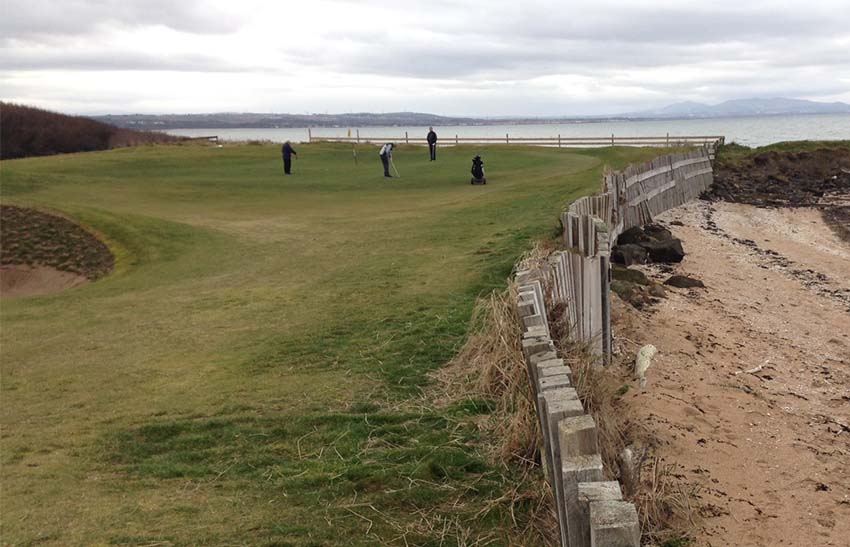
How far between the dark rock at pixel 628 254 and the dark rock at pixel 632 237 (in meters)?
0.89

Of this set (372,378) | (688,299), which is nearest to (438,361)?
(372,378)

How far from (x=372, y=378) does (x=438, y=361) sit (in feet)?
2.20

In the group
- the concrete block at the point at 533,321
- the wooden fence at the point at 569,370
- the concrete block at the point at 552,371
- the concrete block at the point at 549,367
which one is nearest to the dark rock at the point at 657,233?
the wooden fence at the point at 569,370

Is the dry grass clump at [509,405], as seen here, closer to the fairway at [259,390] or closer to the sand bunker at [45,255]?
the fairway at [259,390]

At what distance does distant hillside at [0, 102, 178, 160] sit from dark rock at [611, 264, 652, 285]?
5313 cm

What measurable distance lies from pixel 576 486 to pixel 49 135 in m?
67.5

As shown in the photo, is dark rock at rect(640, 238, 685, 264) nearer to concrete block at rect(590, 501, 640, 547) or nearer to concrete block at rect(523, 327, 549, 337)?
concrete block at rect(523, 327, 549, 337)

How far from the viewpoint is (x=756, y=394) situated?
872cm

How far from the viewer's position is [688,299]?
1306 centimetres

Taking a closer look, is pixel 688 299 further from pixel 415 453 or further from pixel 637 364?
pixel 415 453

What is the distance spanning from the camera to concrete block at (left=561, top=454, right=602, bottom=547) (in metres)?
2.97

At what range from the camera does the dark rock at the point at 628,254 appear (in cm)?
1482

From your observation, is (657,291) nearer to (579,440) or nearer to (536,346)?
(536,346)

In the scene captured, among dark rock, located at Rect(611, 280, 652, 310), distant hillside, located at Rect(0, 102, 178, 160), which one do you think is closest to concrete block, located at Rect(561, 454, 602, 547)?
dark rock, located at Rect(611, 280, 652, 310)
